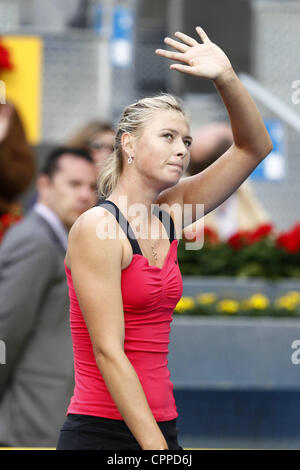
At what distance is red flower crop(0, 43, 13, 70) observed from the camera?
32.0 feet

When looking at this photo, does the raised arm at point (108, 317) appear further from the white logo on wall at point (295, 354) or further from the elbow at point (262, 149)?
the white logo on wall at point (295, 354)

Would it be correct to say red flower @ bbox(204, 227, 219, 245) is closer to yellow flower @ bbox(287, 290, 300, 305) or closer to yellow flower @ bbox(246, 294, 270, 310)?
yellow flower @ bbox(287, 290, 300, 305)

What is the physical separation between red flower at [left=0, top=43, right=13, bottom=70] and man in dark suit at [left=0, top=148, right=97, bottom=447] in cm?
655

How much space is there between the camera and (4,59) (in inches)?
385

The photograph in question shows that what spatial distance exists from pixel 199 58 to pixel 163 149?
0.24 m

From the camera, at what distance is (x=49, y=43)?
406 inches

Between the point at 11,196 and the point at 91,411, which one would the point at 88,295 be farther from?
the point at 11,196

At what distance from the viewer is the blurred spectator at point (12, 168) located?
4426 mm

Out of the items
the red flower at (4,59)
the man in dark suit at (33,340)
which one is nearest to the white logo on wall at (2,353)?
the man in dark suit at (33,340)

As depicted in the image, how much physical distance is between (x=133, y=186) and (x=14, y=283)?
4.73 ft

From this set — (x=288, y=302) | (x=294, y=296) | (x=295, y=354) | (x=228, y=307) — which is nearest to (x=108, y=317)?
(x=295, y=354)

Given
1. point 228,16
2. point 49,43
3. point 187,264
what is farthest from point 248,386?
point 228,16

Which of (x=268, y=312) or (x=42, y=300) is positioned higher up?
(x=42, y=300)

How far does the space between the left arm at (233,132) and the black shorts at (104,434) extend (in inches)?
24.2
